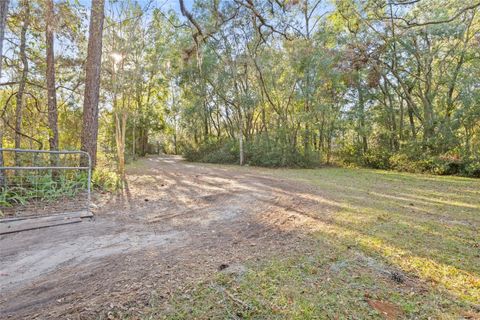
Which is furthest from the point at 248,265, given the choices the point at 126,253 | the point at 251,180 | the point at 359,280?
the point at 251,180

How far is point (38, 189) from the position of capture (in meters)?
4.32

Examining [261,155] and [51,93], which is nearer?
[51,93]

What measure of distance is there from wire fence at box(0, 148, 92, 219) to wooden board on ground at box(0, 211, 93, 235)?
0.22 m

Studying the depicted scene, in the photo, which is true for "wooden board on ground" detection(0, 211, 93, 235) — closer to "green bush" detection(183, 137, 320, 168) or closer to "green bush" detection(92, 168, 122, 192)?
"green bush" detection(92, 168, 122, 192)

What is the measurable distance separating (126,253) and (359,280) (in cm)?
217

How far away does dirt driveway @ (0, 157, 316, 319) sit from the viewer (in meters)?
1.85

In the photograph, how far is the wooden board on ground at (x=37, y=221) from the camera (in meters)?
3.20

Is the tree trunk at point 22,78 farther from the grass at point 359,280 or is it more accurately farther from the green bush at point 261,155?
the green bush at point 261,155

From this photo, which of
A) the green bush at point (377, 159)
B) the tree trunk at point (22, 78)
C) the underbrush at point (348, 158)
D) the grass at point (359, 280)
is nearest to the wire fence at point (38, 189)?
the tree trunk at point (22, 78)

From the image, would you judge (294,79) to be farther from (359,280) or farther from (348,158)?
(359,280)

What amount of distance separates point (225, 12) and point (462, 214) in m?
7.96

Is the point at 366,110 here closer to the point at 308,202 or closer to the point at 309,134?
the point at 309,134

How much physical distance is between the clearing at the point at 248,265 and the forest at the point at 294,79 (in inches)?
148

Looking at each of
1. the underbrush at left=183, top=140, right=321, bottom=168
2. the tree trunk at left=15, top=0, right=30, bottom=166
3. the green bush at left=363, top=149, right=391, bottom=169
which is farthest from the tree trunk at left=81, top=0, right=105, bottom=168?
the green bush at left=363, top=149, right=391, bottom=169
